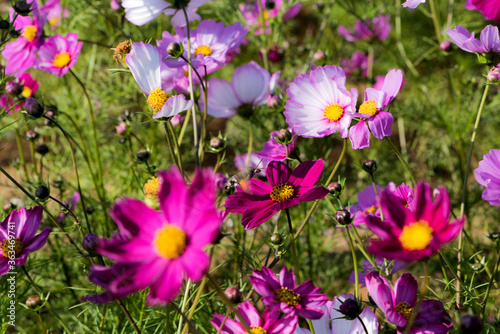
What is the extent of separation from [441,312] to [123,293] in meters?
0.36

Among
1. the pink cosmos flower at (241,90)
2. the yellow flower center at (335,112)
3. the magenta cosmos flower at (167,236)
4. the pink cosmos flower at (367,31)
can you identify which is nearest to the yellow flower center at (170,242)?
the magenta cosmos flower at (167,236)

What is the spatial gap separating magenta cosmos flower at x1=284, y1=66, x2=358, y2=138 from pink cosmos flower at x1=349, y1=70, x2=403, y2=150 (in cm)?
2

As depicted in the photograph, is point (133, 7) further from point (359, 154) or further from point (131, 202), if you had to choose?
point (359, 154)

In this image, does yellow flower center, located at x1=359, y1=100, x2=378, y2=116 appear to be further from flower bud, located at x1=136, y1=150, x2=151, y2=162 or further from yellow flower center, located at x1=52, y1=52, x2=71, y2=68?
yellow flower center, located at x1=52, y1=52, x2=71, y2=68

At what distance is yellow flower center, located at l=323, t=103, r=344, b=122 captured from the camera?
65cm

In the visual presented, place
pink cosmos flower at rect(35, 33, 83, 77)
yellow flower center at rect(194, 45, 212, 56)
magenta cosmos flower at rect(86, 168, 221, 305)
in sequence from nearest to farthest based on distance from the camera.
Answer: magenta cosmos flower at rect(86, 168, 221, 305)
yellow flower center at rect(194, 45, 212, 56)
pink cosmos flower at rect(35, 33, 83, 77)

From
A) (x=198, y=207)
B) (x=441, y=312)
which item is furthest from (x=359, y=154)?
(x=198, y=207)

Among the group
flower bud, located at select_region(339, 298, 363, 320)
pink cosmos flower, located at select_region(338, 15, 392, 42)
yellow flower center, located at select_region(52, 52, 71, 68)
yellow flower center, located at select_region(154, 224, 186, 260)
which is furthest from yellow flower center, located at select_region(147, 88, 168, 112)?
pink cosmos flower, located at select_region(338, 15, 392, 42)

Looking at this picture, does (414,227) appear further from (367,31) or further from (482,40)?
(367,31)

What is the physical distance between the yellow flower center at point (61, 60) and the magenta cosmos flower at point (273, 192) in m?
0.55

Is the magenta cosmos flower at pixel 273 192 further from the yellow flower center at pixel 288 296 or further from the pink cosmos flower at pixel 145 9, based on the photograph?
the pink cosmos flower at pixel 145 9

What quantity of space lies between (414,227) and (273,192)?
0.23 m

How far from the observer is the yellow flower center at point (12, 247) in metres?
0.57

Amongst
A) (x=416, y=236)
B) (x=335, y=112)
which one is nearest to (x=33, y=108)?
(x=335, y=112)
